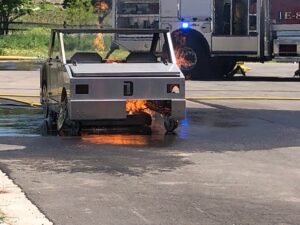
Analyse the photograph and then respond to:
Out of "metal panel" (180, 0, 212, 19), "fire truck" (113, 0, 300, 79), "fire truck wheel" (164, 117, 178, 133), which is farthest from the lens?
"metal panel" (180, 0, 212, 19)

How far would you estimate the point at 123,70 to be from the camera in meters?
10.2

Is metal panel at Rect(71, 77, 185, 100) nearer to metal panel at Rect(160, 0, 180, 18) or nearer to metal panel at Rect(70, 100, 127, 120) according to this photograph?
metal panel at Rect(70, 100, 127, 120)

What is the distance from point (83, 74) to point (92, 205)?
3894 millimetres

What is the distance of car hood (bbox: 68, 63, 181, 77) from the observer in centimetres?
1000

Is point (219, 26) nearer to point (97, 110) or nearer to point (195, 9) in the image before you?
point (195, 9)

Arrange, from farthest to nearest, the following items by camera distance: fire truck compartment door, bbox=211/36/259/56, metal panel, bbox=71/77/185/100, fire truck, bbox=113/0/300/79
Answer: fire truck compartment door, bbox=211/36/259/56 < fire truck, bbox=113/0/300/79 < metal panel, bbox=71/77/185/100

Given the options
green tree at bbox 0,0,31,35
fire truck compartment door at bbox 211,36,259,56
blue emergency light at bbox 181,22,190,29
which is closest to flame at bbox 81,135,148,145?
fire truck compartment door at bbox 211,36,259,56

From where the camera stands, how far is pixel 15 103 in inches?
557

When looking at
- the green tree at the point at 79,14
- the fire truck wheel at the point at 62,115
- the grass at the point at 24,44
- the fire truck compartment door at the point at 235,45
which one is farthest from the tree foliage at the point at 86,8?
the fire truck wheel at the point at 62,115

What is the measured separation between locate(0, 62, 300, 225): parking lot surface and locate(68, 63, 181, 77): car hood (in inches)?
36.8

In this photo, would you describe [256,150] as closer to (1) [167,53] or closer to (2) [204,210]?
(1) [167,53]

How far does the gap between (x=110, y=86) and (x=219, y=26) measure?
1191 centimetres

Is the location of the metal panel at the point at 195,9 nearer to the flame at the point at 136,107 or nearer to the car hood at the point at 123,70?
the flame at the point at 136,107

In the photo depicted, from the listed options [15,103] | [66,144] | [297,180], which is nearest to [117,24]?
[15,103]
